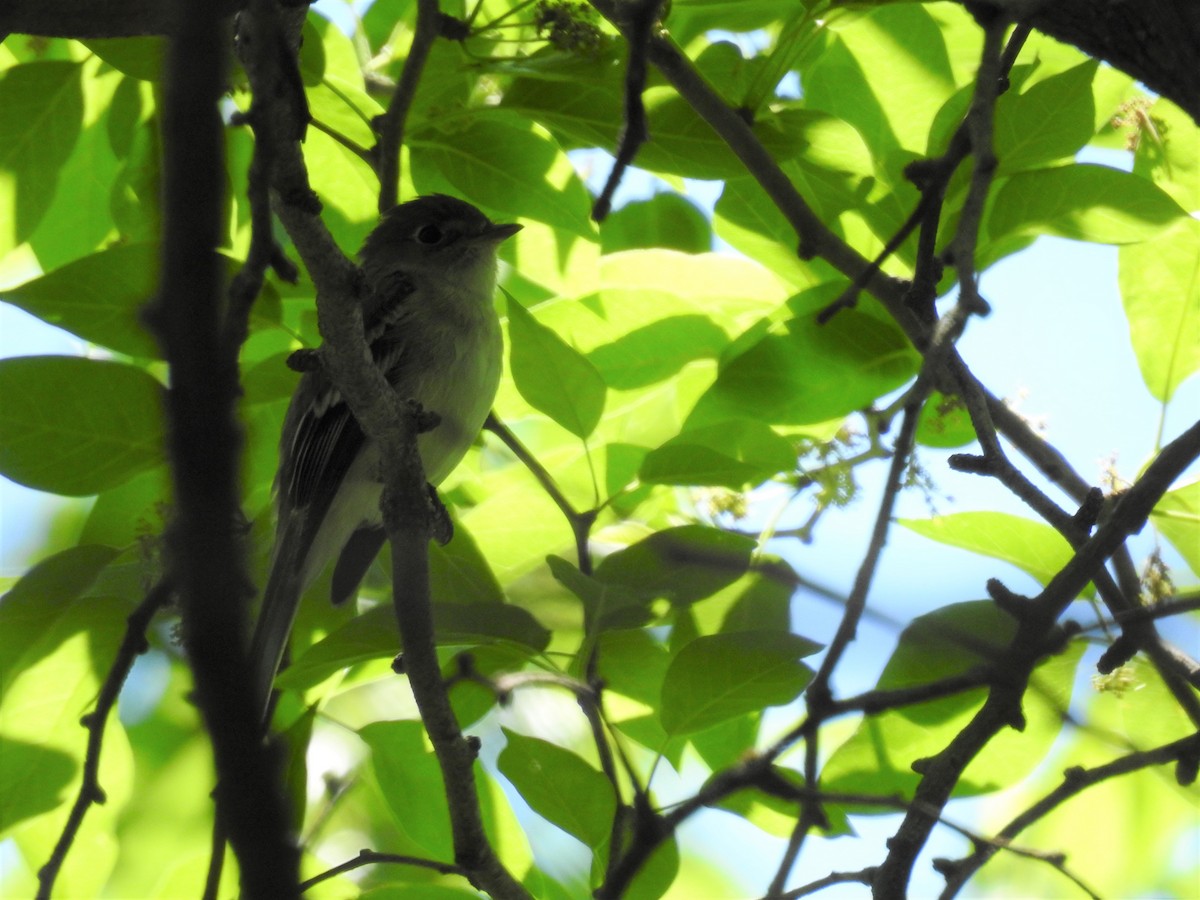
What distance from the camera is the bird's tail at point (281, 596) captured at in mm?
2873

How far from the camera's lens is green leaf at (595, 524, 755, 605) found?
2.26m

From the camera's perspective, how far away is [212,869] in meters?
2.20

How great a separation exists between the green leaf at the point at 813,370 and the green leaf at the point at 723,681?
809 mm

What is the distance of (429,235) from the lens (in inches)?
171

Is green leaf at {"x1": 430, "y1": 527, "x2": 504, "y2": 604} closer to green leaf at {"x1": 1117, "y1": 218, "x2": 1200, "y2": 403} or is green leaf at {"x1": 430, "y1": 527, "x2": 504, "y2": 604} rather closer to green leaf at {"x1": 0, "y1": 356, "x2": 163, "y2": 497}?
green leaf at {"x1": 0, "y1": 356, "x2": 163, "y2": 497}

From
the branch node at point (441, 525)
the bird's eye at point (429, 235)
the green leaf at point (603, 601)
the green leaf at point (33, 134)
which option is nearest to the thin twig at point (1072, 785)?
the green leaf at point (603, 601)

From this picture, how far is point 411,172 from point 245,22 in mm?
1481

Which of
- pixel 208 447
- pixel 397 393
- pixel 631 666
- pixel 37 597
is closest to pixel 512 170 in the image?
pixel 397 393

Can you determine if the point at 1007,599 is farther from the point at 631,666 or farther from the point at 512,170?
the point at 512,170

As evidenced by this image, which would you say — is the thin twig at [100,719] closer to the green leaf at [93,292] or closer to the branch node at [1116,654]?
the green leaf at [93,292]

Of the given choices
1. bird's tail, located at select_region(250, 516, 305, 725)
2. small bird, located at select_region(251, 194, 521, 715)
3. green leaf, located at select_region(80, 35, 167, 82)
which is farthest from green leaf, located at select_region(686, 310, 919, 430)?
green leaf, located at select_region(80, 35, 167, 82)

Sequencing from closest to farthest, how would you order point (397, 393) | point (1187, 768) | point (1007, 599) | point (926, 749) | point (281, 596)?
point (1007, 599), point (1187, 768), point (926, 749), point (281, 596), point (397, 393)

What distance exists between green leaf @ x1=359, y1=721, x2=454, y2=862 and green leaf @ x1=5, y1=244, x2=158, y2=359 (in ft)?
3.09

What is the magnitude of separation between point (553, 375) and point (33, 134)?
59.3 inches
